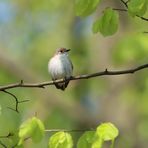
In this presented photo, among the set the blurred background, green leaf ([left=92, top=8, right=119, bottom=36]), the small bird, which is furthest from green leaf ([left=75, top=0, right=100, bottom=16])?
the blurred background

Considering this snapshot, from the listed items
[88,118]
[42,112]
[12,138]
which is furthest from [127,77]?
[12,138]

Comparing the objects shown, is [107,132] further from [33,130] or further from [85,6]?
[85,6]

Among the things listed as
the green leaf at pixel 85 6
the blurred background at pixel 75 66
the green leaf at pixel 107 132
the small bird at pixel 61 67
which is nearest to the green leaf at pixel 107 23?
the green leaf at pixel 85 6

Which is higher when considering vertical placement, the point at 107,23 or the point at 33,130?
the point at 107,23

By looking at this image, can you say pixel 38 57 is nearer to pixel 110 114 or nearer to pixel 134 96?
pixel 134 96

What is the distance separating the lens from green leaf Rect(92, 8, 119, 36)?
4191 millimetres

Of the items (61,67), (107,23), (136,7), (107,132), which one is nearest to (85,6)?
(107,23)

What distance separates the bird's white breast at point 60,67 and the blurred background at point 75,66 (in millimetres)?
2052

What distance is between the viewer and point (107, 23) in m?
4.21

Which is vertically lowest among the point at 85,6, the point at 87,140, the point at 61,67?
the point at 87,140

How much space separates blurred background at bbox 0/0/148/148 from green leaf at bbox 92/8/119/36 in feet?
17.5

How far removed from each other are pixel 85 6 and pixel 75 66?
10.6m

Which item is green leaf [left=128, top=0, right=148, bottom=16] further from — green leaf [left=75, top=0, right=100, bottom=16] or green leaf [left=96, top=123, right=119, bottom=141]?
green leaf [left=96, top=123, right=119, bottom=141]

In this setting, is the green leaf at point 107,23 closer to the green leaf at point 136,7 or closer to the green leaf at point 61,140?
the green leaf at point 136,7
